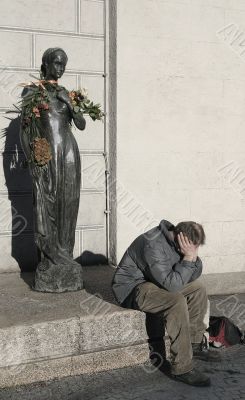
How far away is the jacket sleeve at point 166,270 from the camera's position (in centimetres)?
342

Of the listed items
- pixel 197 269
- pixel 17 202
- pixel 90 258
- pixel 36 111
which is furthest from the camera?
pixel 90 258

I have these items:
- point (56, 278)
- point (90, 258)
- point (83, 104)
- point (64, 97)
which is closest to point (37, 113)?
point (64, 97)

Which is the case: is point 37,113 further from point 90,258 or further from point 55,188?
point 90,258

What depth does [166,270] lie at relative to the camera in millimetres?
3471

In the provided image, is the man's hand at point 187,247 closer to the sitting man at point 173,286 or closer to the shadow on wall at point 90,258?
the sitting man at point 173,286

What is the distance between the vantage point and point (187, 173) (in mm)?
5805

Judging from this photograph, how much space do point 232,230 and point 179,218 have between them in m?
0.76

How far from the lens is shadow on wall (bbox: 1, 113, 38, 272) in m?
5.20

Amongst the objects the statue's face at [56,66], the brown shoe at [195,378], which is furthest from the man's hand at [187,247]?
the statue's face at [56,66]

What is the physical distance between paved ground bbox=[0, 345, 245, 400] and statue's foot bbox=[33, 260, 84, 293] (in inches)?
33.3

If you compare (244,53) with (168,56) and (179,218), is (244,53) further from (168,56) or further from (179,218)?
(179,218)

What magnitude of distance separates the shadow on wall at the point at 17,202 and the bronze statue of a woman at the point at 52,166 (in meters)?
1.19

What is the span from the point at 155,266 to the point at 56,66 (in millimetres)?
1871

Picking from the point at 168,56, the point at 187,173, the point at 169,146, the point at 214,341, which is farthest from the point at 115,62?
the point at 214,341
